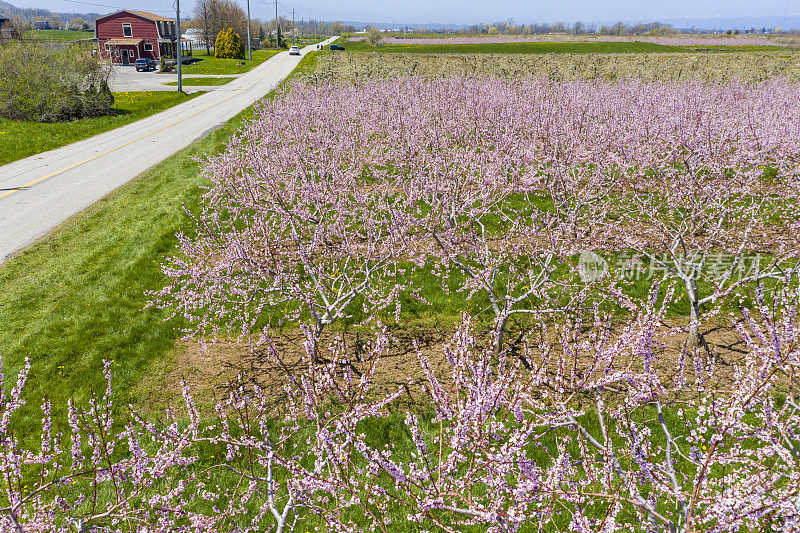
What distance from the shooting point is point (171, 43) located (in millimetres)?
64312

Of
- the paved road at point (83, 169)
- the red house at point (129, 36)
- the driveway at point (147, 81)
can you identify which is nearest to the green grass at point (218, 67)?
the driveway at point (147, 81)

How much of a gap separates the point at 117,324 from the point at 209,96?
105 feet

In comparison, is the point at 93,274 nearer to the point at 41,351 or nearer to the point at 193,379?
the point at 41,351

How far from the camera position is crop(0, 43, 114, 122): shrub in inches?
901

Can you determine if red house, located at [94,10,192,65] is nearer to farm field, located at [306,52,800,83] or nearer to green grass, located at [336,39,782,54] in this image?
green grass, located at [336,39,782,54]

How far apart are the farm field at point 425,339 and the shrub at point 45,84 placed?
528 inches

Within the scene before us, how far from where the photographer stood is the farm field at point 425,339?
10.8 feet

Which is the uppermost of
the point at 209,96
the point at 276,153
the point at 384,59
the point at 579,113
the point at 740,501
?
the point at 384,59

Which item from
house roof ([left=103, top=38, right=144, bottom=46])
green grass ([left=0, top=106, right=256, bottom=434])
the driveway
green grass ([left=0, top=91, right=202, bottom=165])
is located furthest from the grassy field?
house roof ([left=103, top=38, right=144, bottom=46])

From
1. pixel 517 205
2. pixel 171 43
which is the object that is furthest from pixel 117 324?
pixel 171 43

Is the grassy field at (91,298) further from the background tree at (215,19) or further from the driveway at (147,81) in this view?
the background tree at (215,19)

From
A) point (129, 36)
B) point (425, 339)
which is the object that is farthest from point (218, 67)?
point (425, 339)

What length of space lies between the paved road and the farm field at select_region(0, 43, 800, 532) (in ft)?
3.40

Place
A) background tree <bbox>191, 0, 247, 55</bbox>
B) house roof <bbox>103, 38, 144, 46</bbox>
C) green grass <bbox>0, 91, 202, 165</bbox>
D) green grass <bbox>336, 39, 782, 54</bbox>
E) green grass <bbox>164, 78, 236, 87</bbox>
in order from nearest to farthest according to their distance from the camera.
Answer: green grass <bbox>0, 91, 202, 165</bbox>, green grass <bbox>164, 78, 236, 87</bbox>, green grass <bbox>336, 39, 782, 54</bbox>, house roof <bbox>103, 38, 144, 46</bbox>, background tree <bbox>191, 0, 247, 55</bbox>
